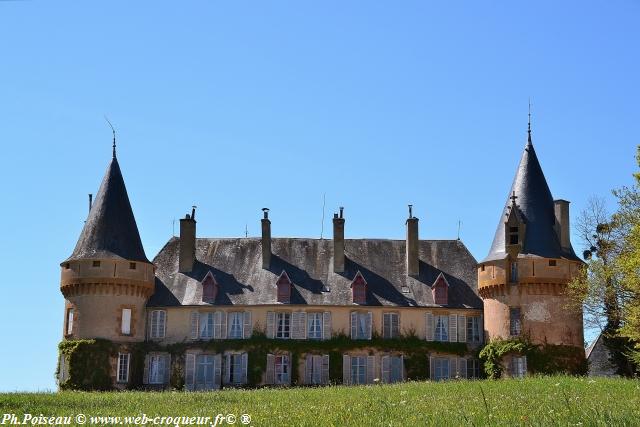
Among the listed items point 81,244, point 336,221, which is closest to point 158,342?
point 81,244

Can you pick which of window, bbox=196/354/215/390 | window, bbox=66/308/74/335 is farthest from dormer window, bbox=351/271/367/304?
window, bbox=66/308/74/335

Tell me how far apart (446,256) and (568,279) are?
7.04m

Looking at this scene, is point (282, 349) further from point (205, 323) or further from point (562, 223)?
point (562, 223)

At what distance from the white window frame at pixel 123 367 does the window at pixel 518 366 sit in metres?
16.4

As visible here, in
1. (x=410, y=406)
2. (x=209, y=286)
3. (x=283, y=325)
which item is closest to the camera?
(x=410, y=406)

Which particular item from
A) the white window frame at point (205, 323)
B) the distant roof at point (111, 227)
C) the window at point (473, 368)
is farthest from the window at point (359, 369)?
the distant roof at point (111, 227)

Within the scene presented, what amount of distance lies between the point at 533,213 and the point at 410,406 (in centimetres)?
2617

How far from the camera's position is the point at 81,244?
4612 cm

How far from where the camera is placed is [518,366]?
43.7 m

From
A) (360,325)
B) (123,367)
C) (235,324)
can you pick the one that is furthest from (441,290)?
(123,367)

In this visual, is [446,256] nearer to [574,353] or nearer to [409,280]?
[409,280]

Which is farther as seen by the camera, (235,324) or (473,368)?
(473,368)

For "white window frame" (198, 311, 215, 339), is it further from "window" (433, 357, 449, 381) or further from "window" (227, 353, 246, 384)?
"window" (433, 357, 449, 381)

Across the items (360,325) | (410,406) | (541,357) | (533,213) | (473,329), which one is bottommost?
(410,406)
